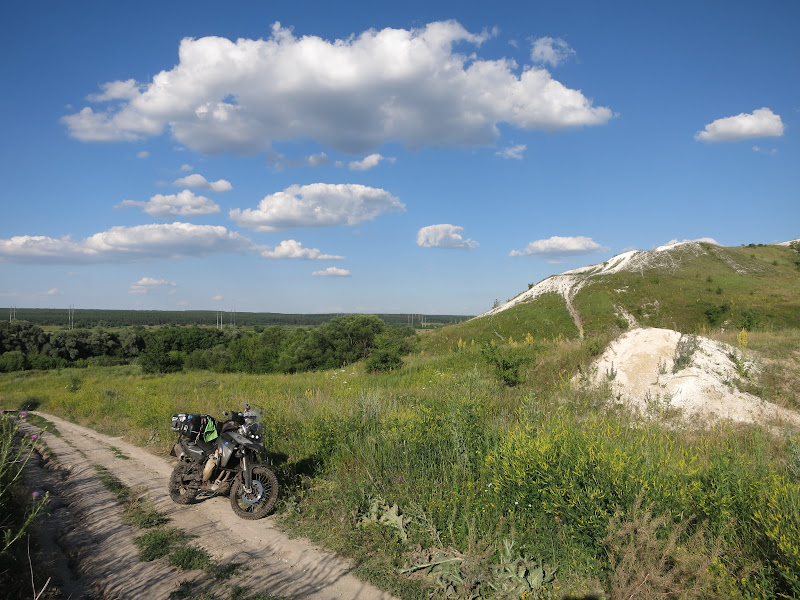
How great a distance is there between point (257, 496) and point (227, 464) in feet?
2.54

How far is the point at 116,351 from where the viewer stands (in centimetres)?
8006

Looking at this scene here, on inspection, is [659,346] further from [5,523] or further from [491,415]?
[5,523]

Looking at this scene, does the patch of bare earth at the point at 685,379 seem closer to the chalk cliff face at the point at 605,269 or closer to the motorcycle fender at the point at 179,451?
the motorcycle fender at the point at 179,451

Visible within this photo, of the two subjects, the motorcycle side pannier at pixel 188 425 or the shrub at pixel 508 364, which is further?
the shrub at pixel 508 364

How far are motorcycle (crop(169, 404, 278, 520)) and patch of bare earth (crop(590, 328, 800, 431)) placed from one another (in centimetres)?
669

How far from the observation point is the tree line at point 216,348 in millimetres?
44969

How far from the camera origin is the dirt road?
14.3 feet

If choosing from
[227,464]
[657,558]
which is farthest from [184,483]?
[657,558]

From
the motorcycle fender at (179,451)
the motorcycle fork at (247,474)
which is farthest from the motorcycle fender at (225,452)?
the motorcycle fender at (179,451)

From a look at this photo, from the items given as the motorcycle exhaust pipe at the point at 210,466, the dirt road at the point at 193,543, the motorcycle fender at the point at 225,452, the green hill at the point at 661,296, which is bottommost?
the dirt road at the point at 193,543

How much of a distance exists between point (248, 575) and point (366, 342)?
1601 inches

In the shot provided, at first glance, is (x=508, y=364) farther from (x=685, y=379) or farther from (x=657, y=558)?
(x=657, y=558)

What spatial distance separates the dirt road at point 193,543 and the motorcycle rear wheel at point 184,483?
0.14 metres

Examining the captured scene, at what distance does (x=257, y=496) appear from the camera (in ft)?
19.9
